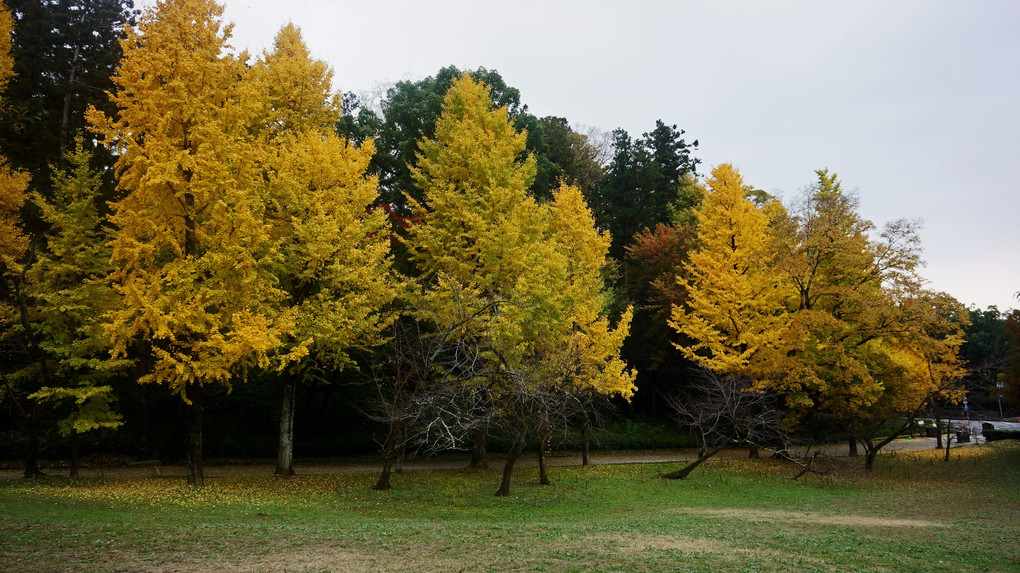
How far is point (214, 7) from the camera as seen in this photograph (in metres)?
15.1

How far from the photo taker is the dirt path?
60.8ft

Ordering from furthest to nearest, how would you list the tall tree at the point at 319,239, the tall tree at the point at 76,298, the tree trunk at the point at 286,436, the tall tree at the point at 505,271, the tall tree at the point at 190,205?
the tree trunk at the point at 286,436 → the tall tree at the point at 319,239 → the tall tree at the point at 505,271 → the tall tree at the point at 76,298 → the tall tree at the point at 190,205

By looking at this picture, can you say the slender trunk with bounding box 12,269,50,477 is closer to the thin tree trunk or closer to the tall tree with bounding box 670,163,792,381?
the tall tree with bounding box 670,163,792,381

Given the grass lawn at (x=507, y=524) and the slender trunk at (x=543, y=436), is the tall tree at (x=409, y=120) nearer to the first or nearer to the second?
the slender trunk at (x=543, y=436)

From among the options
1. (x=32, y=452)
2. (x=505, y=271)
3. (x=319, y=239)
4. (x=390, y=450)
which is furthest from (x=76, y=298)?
(x=505, y=271)

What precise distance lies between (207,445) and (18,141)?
49.0 feet

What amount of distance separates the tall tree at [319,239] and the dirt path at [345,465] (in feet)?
Answer: 10.5

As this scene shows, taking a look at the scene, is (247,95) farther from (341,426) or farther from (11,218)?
(341,426)

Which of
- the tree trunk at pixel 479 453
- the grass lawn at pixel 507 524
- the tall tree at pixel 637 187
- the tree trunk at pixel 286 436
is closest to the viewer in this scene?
the grass lawn at pixel 507 524

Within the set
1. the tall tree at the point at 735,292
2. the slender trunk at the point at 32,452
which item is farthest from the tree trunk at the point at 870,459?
the slender trunk at the point at 32,452

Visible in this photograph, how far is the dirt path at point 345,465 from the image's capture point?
60.8 feet

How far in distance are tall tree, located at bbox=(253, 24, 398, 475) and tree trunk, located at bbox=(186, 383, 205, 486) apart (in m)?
2.36

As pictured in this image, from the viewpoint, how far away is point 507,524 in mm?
11086

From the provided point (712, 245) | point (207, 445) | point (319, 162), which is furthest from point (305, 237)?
point (712, 245)
